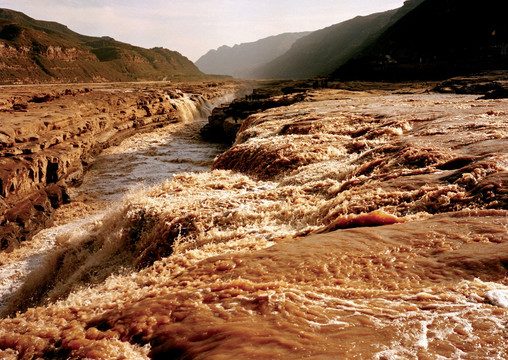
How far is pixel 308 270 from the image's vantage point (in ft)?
12.7

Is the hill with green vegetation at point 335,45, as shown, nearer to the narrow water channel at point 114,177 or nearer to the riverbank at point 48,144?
the narrow water channel at point 114,177

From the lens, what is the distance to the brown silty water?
268cm

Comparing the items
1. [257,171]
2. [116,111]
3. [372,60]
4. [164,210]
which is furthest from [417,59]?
[164,210]

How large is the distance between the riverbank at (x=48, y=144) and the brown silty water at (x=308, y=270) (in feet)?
12.7

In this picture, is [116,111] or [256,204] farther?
[116,111]

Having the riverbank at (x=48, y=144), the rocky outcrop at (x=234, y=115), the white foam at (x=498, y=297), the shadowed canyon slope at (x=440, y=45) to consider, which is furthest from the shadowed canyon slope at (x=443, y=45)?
the white foam at (x=498, y=297)

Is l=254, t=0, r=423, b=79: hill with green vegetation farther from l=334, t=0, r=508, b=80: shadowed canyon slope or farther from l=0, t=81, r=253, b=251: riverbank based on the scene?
l=0, t=81, r=253, b=251: riverbank

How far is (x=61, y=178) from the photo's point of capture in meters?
14.2

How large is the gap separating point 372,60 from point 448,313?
57526 millimetres

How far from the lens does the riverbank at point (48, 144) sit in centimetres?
1116

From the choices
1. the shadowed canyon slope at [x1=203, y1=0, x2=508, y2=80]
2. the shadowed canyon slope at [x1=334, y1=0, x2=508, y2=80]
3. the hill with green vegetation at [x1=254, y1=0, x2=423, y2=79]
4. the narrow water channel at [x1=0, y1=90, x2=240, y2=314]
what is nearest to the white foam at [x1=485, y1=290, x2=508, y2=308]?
the narrow water channel at [x1=0, y1=90, x2=240, y2=314]

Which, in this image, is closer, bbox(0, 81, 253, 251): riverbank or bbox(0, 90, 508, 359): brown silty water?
bbox(0, 90, 508, 359): brown silty water

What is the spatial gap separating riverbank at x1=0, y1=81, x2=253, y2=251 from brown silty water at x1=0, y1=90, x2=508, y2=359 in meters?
3.86

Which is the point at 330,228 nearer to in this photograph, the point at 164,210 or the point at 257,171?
the point at 164,210
